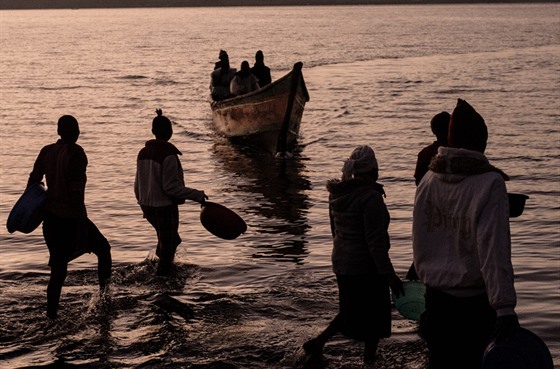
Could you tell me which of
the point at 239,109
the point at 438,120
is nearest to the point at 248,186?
the point at 239,109

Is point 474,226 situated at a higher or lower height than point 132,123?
higher

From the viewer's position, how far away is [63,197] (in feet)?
28.0

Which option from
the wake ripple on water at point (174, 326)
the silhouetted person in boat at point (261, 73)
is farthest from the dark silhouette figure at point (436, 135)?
the silhouetted person in boat at point (261, 73)

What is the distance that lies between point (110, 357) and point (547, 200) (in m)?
10.9

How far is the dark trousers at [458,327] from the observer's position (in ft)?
17.4

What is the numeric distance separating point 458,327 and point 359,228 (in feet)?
6.30

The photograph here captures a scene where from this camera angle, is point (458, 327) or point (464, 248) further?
point (458, 327)

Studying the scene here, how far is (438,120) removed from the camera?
8.29 meters

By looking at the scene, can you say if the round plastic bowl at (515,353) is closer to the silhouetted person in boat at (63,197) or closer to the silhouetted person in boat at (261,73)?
the silhouetted person in boat at (63,197)

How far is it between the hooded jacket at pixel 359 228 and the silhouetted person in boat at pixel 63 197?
237 cm

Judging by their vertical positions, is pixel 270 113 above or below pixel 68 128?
below

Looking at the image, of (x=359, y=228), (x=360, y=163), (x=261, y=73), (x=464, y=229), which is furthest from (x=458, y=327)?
(x=261, y=73)

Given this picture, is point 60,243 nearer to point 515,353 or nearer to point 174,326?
point 174,326

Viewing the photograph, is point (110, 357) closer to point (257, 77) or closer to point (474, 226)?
point (474, 226)
